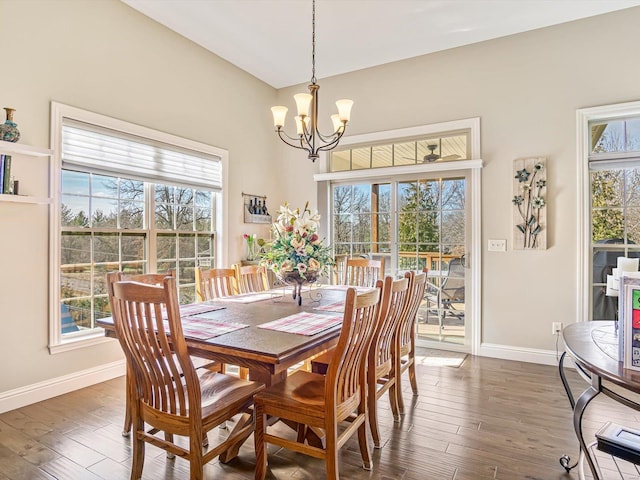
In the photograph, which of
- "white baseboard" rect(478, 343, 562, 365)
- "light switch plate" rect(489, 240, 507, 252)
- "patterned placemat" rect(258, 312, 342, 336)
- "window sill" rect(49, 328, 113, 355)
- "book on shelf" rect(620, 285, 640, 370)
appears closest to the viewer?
"book on shelf" rect(620, 285, 640, 370)

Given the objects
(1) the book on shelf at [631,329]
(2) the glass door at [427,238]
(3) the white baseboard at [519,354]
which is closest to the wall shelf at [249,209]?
(2) the glass door at [427,238]

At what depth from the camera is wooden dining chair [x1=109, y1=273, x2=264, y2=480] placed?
1.59 m

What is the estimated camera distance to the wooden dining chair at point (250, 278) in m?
3.37

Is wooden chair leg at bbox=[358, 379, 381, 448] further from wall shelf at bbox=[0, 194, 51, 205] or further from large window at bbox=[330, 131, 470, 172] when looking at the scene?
large window at bbox=[330, 131, 470, 172]

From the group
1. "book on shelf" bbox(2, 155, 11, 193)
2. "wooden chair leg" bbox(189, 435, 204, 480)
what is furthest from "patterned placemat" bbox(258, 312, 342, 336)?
"book on shelf" bbox(2, 155, 11, 193)

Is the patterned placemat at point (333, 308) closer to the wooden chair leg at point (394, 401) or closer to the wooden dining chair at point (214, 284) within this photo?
the wooden chair leg at point (394, 401)

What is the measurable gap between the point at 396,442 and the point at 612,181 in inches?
126

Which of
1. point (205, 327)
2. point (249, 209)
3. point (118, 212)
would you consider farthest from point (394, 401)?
point (249, 209)

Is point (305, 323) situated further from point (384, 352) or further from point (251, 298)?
point (251, 298)

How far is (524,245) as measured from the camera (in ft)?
12.6

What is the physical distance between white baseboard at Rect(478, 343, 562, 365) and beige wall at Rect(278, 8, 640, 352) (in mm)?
24

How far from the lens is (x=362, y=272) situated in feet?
12.6

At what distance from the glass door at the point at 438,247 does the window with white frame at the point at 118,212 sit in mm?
2321

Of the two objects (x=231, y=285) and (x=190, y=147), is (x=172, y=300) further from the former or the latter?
(x=190, y=147)
